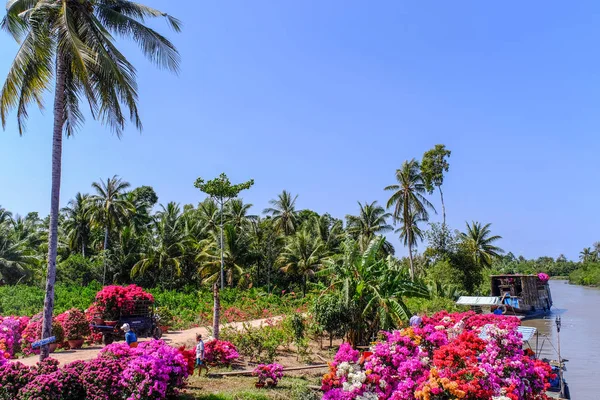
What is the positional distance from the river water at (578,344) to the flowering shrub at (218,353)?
9.57 m

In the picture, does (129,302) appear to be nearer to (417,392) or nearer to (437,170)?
(417,392)

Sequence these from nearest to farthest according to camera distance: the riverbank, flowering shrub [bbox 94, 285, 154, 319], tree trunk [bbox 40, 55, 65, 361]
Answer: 1. tree trunk [bbox 40, 55, 65, 361]
2. flowering shrub [bbox 94, 285, 154, 319]
3. the riverbank

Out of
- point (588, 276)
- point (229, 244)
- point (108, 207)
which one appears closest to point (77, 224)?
point (108, 207)

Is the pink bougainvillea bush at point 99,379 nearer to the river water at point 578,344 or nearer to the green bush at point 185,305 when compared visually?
the river water at point 578,344

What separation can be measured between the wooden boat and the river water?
35.8 inches

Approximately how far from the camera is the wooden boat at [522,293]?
110ft

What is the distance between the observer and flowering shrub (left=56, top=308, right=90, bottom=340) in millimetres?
15438

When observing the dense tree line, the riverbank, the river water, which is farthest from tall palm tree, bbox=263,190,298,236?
the riverbank

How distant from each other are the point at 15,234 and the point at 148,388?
41267 millimetres

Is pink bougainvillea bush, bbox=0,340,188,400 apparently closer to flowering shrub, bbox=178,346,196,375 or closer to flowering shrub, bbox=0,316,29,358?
flowering shrub, bbox=178,346,196,375

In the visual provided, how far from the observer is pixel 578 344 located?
82.2ft

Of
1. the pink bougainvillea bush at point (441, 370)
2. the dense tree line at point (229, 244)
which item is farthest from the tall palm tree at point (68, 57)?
the dense tree line at point (229, 244)

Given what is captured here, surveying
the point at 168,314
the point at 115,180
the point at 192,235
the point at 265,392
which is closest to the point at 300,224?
the point at 192,235

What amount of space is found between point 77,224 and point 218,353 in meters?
37.0
